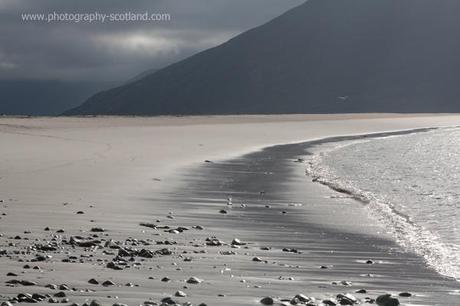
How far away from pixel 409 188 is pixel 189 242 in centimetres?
1225

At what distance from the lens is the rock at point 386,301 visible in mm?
7734

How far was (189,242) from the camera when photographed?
37.2 feet

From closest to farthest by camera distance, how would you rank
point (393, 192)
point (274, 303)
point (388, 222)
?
point (274, 303) < point (388, 222) < point (393, 192)

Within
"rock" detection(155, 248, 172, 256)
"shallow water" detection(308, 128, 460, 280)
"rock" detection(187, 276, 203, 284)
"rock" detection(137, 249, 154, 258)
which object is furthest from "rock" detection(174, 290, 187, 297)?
"shallow water" detection(308, 128, 460, 280)

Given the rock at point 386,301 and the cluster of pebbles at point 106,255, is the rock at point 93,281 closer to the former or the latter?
the cluster of pebbles at point 106,255

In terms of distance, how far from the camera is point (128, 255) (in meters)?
9.75

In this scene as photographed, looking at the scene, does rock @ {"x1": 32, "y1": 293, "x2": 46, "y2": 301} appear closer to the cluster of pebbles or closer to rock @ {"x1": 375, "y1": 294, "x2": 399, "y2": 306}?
the cluster of pebbles

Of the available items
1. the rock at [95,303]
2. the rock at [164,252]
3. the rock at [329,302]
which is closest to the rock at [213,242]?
the rock at [164,252]

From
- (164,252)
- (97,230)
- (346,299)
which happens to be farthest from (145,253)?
(346,299)

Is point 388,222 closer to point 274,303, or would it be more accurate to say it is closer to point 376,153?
point 274,303

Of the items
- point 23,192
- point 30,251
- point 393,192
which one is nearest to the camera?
point 30,251

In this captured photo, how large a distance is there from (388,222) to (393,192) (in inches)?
245

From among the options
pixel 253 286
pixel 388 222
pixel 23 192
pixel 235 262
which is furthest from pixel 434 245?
pixel 23 192

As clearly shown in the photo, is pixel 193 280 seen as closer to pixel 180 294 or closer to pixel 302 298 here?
pixel 180 294
